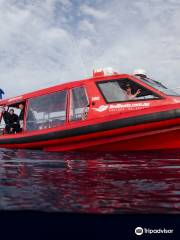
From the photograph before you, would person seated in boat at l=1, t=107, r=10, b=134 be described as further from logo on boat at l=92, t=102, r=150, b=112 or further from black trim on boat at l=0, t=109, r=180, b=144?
logo on boat at l=92, t=102, r=150, b=112

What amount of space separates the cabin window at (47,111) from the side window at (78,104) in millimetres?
216

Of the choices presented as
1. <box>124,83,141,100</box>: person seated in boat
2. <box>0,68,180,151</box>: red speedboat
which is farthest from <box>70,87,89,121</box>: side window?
<box>124,83,141,100</box>: person seated in boat

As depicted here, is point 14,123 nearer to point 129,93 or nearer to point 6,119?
point 6,119

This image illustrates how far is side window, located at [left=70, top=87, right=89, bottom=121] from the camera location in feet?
21.2

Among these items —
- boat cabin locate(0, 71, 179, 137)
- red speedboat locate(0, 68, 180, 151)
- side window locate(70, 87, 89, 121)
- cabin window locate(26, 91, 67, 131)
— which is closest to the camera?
red speedboat locate(0, 68, 180, 151)

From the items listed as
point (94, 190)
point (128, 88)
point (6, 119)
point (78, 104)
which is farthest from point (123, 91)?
point (94, 190)

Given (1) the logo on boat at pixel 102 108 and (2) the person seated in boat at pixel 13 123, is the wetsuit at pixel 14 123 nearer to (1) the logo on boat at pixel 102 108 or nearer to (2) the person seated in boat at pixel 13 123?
(2) the person seated in boat at pixel 13 123

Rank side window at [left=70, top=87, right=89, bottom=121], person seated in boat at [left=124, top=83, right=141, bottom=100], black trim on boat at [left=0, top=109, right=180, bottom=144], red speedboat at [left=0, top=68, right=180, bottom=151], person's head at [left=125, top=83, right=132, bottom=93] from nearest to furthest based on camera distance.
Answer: black trim on boat at [left=0, top=109, right=180, bottom=144], red speedboat at [left=0, top=68, right=180, bottom=151], person seated in boat at [left=124, top=83, right=141, bottom=100], person's head at [left=125, top=83, right=132, bottom=93], side window at [left=70, top=87, right=89, bottom=121]

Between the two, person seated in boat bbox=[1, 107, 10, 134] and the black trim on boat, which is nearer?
the black trim on boat

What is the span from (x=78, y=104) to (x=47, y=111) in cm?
97

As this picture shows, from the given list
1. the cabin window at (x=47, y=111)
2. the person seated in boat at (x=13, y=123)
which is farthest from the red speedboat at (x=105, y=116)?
the person seated in boat at (x=13, y=123)

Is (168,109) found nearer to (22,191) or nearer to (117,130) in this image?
(117,130)

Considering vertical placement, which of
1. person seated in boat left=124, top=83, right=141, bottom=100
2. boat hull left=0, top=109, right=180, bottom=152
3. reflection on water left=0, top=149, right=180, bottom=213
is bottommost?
reflection on water left=0, top=149, right=180, bottom=213

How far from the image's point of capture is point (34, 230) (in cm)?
157
